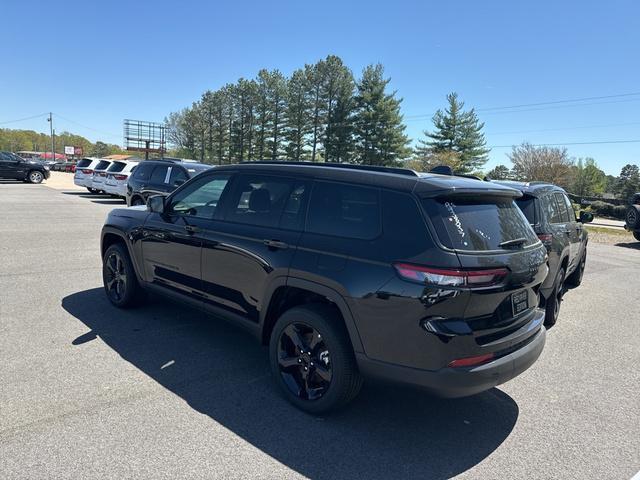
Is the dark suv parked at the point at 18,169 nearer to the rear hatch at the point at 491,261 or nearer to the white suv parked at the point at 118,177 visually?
the white suv parked at the point at 118,177

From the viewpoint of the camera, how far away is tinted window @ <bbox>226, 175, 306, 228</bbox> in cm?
359

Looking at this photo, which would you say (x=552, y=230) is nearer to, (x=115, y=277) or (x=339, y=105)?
(x=115, y=277)

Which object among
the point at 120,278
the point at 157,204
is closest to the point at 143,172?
the point at 120,278

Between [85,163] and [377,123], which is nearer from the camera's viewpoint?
[85,163]

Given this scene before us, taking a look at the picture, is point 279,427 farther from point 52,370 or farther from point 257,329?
point 52,370

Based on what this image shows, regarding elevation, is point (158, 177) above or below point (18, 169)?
above

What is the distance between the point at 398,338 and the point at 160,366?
7.21 feet

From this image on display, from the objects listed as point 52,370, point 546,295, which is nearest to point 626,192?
point 546,295

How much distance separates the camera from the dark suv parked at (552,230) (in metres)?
5.24

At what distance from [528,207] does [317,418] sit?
361cm

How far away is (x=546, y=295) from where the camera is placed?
5.29m

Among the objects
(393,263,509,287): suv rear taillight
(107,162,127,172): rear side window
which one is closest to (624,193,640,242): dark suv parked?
(393,263,509,287): suv rear taillight

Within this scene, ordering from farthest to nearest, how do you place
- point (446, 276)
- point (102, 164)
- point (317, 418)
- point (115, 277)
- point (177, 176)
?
1. point (102, 164)
2. point (177, 176)
3. point (115, 277)
4. point (317, 418)
5. point (446, 276)

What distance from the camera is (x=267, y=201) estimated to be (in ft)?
12.5
